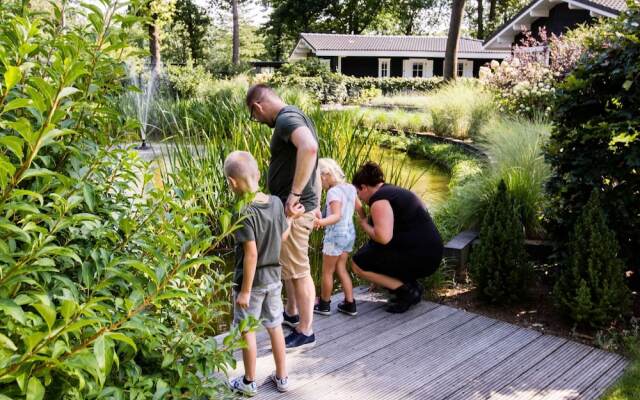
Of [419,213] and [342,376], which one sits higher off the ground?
[419,213]

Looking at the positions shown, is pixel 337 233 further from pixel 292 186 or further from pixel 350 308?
pixel 292 186

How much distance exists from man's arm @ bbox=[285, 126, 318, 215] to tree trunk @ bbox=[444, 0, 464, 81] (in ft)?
58.9

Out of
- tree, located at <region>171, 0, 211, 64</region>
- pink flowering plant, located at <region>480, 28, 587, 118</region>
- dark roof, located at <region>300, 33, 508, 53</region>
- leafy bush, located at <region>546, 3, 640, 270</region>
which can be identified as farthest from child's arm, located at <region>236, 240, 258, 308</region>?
tree, located at <region>171, 0, 211, 64</region>

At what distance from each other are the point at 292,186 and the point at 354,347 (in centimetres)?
111

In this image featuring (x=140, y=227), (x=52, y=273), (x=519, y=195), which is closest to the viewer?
(x=52, y=273)

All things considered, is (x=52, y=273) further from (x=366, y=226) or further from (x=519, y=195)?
(x=519, y=195)

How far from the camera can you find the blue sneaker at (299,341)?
3.71 meters

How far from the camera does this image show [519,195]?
573cm

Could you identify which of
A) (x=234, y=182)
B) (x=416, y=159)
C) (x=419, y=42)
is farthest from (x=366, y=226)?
(x=419, y=42)

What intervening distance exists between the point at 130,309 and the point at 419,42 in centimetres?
4794

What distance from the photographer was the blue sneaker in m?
3.71

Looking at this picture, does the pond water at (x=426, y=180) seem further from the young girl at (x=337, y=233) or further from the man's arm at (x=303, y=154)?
the man's arm at (x=303, y=154)

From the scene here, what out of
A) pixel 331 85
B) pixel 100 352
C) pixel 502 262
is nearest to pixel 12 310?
pixel 100 352

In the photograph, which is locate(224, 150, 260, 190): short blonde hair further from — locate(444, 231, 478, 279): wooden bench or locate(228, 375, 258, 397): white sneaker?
locate(444, 231, 478, 279): wooden bench
